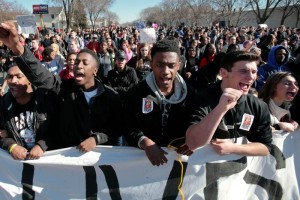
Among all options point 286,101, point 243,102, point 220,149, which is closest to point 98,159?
point 220,149

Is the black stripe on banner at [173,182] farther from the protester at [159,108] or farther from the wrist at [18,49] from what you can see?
the wrist at [18,49]

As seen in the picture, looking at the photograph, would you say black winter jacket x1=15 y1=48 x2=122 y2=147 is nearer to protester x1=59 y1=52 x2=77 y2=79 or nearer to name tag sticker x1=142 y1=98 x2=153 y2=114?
name tag sticker x1=142 y1=98 x2=153 y2=114

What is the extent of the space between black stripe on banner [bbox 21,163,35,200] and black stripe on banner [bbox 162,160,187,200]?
3.84 ft

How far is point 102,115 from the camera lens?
2.80 metres

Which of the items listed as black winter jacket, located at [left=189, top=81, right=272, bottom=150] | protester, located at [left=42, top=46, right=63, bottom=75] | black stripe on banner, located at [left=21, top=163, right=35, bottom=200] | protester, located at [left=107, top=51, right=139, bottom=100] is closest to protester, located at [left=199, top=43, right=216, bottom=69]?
protester, located at [left=107, top=51, right=139, bottom=100]

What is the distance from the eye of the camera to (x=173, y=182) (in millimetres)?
2701

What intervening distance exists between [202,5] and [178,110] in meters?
54.1

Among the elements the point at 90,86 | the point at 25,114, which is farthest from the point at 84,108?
the point at 25,114

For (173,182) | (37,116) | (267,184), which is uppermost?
(37,116)

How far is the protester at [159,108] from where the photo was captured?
2562 mm

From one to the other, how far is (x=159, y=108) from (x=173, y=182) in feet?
2.16

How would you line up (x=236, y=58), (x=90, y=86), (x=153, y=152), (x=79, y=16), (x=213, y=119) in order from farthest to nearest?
(x=79, y=16)
(x=90, y=86)
(x=153, y=152)
(x=236, y=58)
(x=213, y=119)

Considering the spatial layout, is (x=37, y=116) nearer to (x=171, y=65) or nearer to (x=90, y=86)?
(x=90, y=86)

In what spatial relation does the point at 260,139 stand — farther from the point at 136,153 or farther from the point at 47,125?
the point at 47,125
